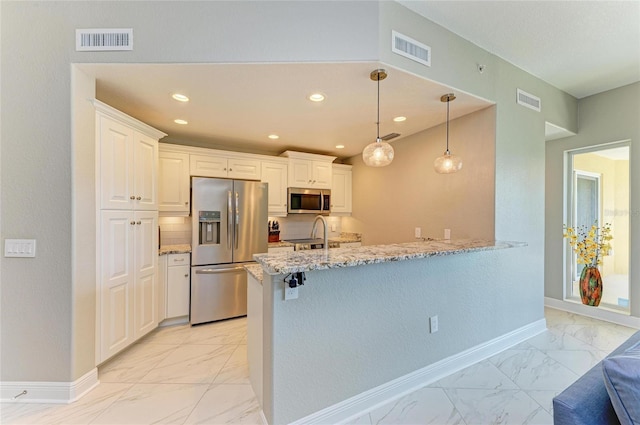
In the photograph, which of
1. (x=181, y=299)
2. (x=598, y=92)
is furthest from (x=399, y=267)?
(x=598, y=92)

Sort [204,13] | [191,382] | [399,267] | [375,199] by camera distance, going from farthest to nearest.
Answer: [375,199] < [191,382] < [399,267] < [204,13]

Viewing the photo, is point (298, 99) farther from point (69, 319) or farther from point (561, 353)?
point (561, 353)

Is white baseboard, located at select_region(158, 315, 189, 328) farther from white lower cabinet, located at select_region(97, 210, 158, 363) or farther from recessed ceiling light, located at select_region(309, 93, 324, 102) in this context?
recessed ceiling light, located at select_region(309, 93, 324, 102)

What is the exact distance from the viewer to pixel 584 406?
824 millimetres

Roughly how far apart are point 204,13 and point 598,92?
4484 mm

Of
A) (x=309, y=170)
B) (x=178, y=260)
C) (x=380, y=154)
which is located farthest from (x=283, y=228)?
(x=380, y=154)

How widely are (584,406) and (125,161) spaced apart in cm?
324

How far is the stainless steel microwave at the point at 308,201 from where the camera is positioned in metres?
4.06

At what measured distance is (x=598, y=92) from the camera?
124 inches

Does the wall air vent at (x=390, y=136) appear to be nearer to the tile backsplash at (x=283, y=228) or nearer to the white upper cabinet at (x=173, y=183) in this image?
the tile backsplash at (x=283, y=228)

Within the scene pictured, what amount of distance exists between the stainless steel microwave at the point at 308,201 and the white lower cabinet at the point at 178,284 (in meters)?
1.65

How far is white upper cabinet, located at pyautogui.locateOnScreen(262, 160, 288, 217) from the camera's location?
3891 mm

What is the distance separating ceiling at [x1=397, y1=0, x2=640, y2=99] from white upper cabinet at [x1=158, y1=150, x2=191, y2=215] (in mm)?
2961

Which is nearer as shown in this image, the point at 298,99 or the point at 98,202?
the point at 98,202
